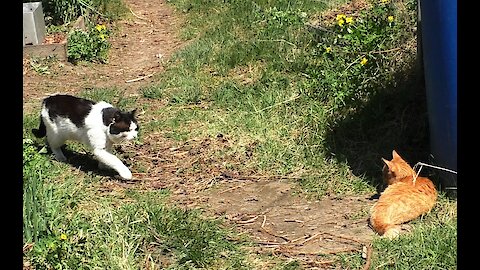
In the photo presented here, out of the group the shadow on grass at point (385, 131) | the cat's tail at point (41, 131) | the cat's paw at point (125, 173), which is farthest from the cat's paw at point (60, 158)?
the shadow on grass at point (385, 131)

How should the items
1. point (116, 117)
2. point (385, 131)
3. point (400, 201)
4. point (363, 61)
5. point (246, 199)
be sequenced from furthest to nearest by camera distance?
1. point (363, 61)
2. point (385, 131)
3. point (116, 117)
4. point (246, 199)
5. point (400, 201)

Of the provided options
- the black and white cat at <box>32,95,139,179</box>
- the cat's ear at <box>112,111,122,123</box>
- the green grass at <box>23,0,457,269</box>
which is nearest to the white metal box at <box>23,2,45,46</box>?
the green grass at <box>23,0,457,269</box>

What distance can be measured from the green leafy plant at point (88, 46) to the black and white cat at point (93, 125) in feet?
9.48

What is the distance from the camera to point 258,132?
19.2 feet

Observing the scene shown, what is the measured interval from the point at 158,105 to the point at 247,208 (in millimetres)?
2340

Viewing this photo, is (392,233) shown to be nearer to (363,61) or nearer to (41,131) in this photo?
(363,61)

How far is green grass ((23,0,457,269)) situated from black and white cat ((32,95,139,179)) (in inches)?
8.7

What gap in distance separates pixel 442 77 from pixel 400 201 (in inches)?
32.9

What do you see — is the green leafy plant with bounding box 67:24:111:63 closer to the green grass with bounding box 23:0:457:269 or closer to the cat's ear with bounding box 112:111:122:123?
the green grass with bounding box 23:0:457:269

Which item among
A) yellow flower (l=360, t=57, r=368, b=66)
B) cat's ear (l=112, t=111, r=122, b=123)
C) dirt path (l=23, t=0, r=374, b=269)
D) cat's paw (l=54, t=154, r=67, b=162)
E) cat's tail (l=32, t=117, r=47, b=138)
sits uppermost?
cat's ear (l=112, t=111, r=122, b=123)

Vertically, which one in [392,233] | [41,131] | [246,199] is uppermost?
[41,131]

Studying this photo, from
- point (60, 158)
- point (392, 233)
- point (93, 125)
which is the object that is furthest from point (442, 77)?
point (60, 158)

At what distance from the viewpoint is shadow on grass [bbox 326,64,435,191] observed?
5.18m

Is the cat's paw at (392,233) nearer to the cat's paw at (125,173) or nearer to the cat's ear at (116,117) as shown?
the cat's paw at (125,173)
